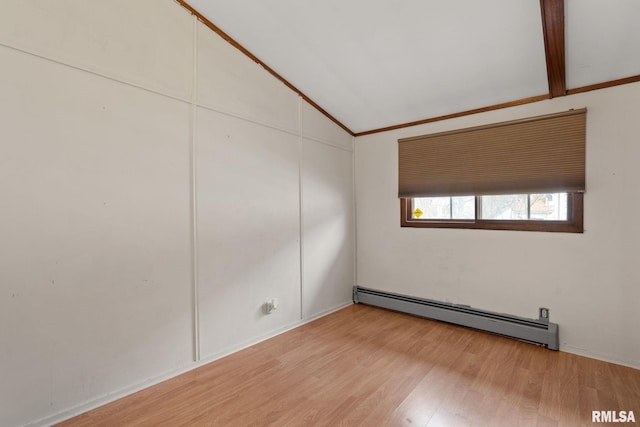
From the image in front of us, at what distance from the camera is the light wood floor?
1903 mm

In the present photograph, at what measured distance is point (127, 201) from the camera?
217 cm

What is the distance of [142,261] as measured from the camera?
88.3 inches

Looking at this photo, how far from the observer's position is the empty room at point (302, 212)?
1.88 meters

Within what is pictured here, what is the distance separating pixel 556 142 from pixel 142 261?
146 inches

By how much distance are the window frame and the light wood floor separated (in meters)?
1.13

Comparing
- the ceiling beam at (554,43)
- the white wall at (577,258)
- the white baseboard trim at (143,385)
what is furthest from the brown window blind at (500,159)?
the white baseboard trim at (143,385)

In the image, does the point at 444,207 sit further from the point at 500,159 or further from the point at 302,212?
the point at 302,212

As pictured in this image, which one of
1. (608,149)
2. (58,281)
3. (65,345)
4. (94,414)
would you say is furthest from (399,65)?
(94,414)

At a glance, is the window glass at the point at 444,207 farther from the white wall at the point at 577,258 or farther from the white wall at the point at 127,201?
the white wall at the point at 127,201

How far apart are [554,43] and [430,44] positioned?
35.0 inches

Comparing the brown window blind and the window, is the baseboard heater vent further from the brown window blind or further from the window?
the brown window blind

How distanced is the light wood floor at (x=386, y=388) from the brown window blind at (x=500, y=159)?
1.56 metres

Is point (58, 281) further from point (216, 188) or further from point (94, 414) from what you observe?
point (216, 188)

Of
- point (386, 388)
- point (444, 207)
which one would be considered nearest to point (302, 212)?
point (444, 207)
